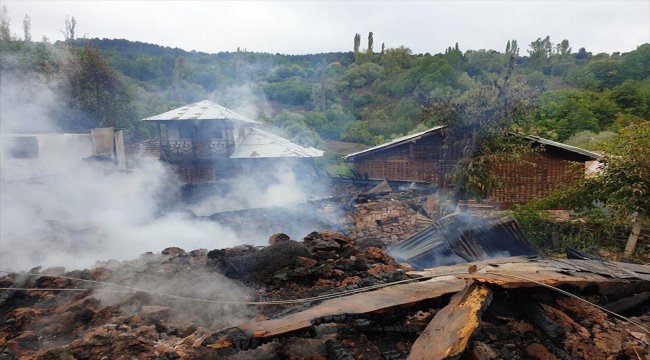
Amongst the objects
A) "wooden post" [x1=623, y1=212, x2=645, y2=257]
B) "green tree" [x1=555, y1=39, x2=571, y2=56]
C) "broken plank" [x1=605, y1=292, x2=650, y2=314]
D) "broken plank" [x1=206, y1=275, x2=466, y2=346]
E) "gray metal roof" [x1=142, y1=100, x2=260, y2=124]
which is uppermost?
"green tree" [x1=555, y1=39, x2=571, y2=56]

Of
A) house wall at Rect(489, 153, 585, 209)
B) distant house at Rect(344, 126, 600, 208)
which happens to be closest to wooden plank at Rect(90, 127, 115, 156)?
distant house at Rect(344, 126, 600, 208)

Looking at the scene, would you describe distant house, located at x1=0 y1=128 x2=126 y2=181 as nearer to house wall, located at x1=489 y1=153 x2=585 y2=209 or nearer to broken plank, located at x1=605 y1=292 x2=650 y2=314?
house wall, located at x1=489 y1=153 x2=585 y2=209

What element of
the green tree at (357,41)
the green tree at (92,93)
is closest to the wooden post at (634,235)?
the green tree at (92,93)

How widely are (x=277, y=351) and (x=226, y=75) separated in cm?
4434

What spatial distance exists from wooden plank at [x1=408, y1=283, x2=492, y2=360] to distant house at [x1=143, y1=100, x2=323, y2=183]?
14.0 metres

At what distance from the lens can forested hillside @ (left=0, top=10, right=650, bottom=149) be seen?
63.6 ft

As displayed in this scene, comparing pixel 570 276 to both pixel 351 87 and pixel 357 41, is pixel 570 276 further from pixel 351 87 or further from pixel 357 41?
pixel 357 41

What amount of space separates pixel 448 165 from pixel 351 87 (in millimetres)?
37614

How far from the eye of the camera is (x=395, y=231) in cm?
1125

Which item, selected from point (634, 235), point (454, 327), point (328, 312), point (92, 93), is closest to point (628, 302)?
point (454, 327)

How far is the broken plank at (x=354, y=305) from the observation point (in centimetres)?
343

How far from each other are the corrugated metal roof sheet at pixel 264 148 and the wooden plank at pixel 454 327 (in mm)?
13997

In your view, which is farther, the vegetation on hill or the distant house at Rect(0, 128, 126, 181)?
the distant house at Rect(0, 128, 126, 181)

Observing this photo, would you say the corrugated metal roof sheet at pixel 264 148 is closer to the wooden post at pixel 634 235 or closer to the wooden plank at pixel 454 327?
the wooden post at pixel 634 235
